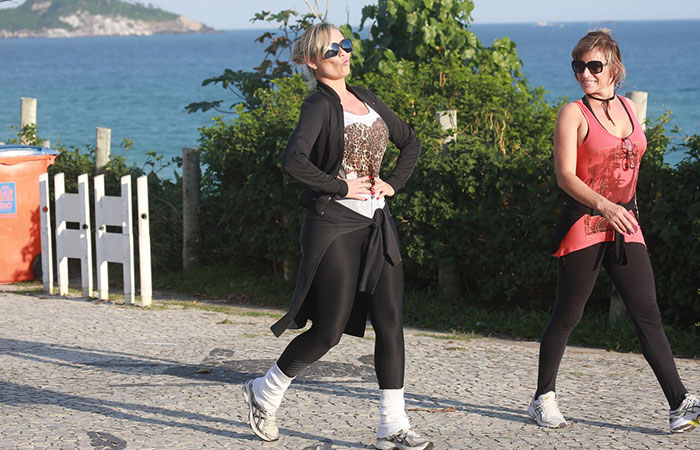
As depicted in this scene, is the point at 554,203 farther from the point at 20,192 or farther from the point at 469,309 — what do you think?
the point at 20,192

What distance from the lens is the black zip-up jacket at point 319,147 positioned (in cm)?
432

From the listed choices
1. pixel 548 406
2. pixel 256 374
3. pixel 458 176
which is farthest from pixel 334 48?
pixel 458 176

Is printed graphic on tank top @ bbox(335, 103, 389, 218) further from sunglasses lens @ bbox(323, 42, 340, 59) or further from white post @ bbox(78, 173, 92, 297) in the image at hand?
white post @ bbox(78, 173, 92, 297)

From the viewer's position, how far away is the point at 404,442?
4410mm

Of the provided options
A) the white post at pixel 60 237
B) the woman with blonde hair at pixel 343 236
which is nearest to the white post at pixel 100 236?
the white post at pixel 60 237

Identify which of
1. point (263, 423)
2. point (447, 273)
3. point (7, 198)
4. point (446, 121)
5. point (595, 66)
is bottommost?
point (263, 423)

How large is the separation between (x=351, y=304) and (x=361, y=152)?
2.34 ft

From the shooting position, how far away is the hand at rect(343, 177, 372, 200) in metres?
4.41

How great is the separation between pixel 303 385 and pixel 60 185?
13.4ft

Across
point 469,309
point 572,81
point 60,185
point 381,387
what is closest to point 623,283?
point 381,387

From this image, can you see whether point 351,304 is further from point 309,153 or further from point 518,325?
point 518,325

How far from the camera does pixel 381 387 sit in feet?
14.8

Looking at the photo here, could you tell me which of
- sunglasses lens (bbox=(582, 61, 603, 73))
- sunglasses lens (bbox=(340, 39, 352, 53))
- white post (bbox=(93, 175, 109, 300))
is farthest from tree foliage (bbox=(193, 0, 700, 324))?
sunglasses lens (bbox=(340, 39, 352, 53))

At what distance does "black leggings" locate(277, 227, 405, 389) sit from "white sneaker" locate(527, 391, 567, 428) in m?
0.81
